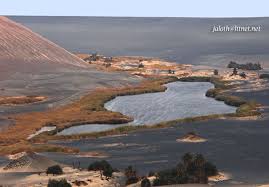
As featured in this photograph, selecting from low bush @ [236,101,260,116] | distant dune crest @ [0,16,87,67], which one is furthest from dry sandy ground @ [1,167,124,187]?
distant dune crest @ [0,16,87,67]

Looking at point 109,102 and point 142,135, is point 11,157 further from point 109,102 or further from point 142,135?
point 109,102

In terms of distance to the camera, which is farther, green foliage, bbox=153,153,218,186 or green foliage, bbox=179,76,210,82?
green foliage, bbox=179,76,210,82

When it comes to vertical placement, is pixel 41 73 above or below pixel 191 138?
above

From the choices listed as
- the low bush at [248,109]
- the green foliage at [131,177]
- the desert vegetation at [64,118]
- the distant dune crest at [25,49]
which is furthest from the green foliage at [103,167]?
the distant dune crest at [25,49]

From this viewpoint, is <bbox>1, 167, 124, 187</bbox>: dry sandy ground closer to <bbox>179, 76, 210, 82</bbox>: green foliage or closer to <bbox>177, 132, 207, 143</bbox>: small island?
<bbox>177, 132, 207, 143</bbox>: small island

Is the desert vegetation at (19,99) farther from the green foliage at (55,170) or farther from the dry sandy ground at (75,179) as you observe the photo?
the green foliage at (55,170)

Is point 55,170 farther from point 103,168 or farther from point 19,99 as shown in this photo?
point 19,99

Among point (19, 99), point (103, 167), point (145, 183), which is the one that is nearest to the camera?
point (145, 183)

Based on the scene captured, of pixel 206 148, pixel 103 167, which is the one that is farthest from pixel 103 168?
pixel 206 148
